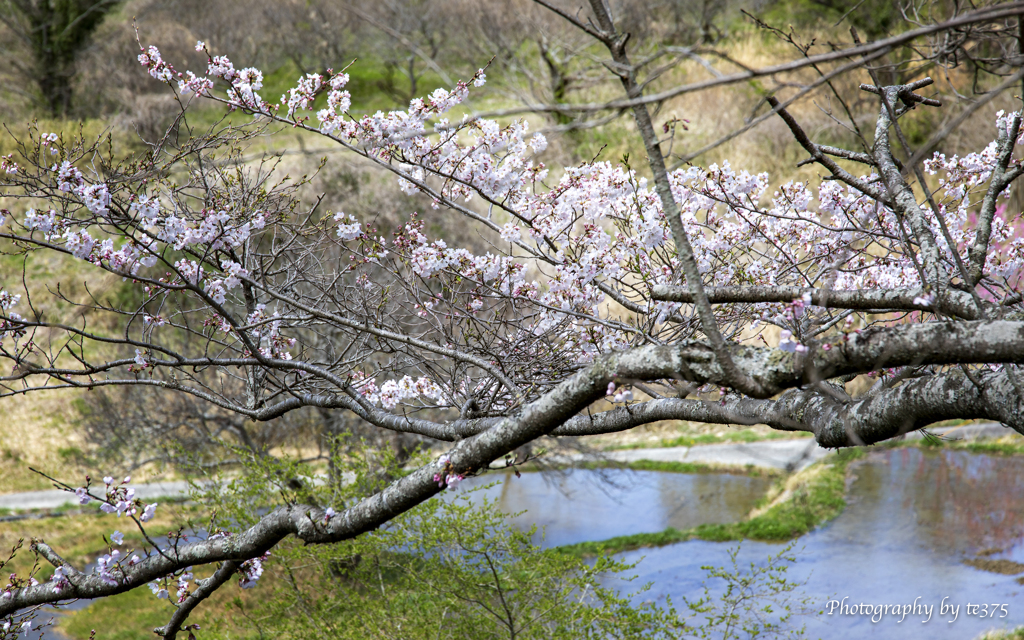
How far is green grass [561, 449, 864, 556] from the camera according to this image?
27.2 ft

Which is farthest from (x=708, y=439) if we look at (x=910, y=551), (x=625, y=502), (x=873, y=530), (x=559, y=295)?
(x=559, y=295)

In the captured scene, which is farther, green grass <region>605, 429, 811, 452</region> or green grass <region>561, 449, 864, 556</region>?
green grass <region>605, 429, 811, 452</region>

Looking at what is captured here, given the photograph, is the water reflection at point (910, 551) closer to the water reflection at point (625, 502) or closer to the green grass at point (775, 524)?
the green grass at point (775, 524)

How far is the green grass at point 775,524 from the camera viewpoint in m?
8.30

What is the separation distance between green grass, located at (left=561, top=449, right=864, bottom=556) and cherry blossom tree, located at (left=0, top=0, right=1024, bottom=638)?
5.34 metres

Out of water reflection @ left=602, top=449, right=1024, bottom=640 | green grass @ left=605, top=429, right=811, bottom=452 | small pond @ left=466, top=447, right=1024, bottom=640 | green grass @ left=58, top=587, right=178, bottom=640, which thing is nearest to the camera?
water reflection @ left=602, top=449, right=1024, bottom=640

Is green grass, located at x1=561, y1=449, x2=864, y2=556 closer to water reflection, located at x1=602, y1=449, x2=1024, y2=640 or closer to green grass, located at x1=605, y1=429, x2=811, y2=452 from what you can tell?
water reflection, located at x1=602, y1=449, x2=1024, y2=640

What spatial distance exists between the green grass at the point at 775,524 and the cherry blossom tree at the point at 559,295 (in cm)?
534

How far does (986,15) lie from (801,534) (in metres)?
8.43

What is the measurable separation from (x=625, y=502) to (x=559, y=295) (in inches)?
305

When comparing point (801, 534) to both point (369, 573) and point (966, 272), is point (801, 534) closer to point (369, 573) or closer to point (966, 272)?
point (369, 573)

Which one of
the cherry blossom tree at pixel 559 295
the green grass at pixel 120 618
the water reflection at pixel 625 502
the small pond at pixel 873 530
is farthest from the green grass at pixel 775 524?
the cherry blossom tree at pixel 559 295

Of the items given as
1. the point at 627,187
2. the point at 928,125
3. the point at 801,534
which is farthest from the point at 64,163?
the point at 928,125

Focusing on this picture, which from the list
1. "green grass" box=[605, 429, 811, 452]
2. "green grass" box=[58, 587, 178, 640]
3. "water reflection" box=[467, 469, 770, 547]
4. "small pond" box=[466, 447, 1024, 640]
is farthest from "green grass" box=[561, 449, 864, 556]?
"green grass" box=[58, 587, 178, 640]
